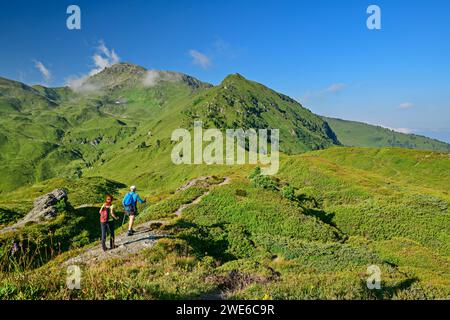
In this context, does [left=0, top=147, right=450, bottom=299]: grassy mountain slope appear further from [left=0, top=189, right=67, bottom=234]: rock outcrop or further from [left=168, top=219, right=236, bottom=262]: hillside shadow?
[left=0, top=189, right=67, bottom=234]: rock outcrop

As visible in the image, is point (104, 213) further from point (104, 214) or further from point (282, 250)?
point (282, 250)

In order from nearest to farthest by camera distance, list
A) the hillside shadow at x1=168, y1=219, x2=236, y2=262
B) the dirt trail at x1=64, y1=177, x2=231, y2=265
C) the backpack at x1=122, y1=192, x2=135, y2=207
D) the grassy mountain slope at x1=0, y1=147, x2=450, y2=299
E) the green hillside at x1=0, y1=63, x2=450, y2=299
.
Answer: the green hillside at x1=0, y1=63, x2=450, y2=299
the grassy mountain slope at x1=0, y1=147, x2=450, y2=299
the dirt trail at x1=64, y1=177, x2=231, y2=265
the backpack at x1=122, y1=192, x2=135, y2=207
the hillside shadow at x1=168, y1=219, x2=236, y2=262

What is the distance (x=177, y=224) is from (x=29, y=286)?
20.8m

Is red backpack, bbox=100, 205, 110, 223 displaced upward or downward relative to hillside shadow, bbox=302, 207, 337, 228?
upward

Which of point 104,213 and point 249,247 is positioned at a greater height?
point 104,213

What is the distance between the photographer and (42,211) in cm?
4497

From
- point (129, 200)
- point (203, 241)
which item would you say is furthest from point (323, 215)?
point (129, 200)

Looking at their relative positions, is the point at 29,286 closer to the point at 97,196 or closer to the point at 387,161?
the point at 97,196

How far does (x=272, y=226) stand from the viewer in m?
36.9

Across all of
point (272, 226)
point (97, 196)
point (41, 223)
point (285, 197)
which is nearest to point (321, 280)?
point (272, 226)

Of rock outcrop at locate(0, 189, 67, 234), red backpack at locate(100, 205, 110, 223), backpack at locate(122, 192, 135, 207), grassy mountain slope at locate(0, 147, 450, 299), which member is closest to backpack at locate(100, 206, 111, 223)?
red backpack at locate(100, 205, 110, 223)

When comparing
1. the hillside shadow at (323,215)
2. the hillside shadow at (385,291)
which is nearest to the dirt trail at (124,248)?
the hillside shadow at (385,291)

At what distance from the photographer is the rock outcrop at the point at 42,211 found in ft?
140

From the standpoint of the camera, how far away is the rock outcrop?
42.5 meters
